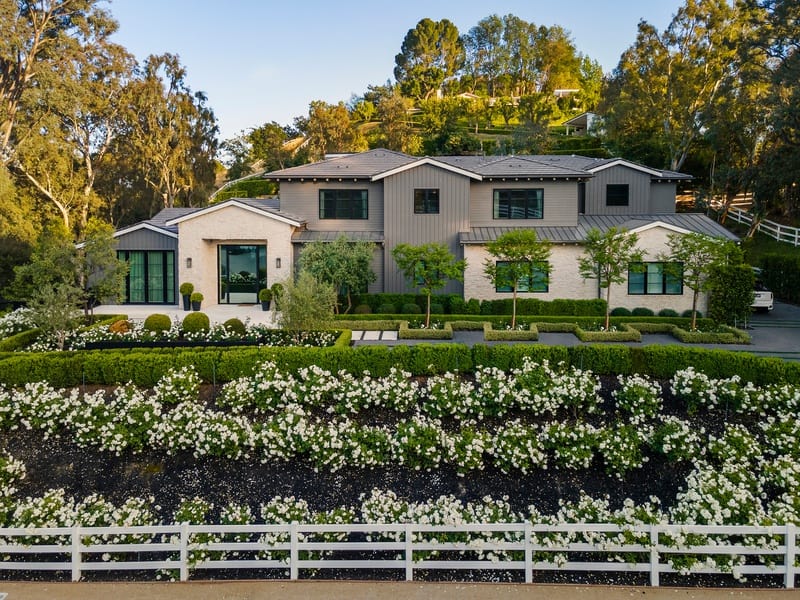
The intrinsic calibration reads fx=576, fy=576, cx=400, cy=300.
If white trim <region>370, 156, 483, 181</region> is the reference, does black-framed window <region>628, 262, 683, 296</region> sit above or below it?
below

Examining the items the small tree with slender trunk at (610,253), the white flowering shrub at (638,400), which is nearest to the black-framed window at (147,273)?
the small tree with slender trunk at (610,253)

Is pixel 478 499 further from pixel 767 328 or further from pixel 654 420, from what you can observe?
pixel 767 328

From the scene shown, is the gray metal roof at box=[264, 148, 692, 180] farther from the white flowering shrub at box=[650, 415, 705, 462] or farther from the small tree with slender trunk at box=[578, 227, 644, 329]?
the white flowering shrub at box=[650, 415, 705, 462]

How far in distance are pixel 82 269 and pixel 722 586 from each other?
1988 cm

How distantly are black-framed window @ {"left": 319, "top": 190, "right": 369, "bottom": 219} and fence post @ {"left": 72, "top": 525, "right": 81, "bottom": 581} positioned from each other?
18.4m

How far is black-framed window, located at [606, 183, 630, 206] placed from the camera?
27703mm

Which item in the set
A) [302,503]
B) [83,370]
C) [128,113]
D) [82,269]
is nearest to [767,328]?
[302,503]

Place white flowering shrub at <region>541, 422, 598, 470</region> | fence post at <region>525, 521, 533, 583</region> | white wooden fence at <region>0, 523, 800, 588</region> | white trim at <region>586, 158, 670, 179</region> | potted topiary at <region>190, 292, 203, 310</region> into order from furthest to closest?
white trim at <region>586, 158, 670, 179</region> → potted topiary at <region>190, 292, 203, 310</region> → white flowering shrub at <region>541, 422, 598, 470</region> → fence post at <region>525, 521, 533, 583</region> → white wooden fence at <region>0, 523, 800, 588</region>

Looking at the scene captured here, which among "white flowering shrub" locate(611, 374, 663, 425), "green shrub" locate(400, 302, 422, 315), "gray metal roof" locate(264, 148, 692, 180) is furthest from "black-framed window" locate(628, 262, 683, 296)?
"white flowering shrub" locate(611, 374, 663, 425)

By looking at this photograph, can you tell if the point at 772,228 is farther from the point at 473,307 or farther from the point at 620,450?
the point at 620,450

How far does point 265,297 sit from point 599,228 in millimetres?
14443

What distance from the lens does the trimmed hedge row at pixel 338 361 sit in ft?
45.3

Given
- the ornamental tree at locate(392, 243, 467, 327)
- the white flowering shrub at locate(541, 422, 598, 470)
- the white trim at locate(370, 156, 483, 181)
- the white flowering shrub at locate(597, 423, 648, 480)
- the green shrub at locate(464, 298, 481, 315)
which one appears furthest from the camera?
the white trim at locate(370, 156, 483, 181)

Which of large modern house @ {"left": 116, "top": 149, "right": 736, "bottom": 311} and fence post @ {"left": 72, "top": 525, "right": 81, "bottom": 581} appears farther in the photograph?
large modern house @ {"left": 116, "top": 149, "right": 736, "bottom": 311}
